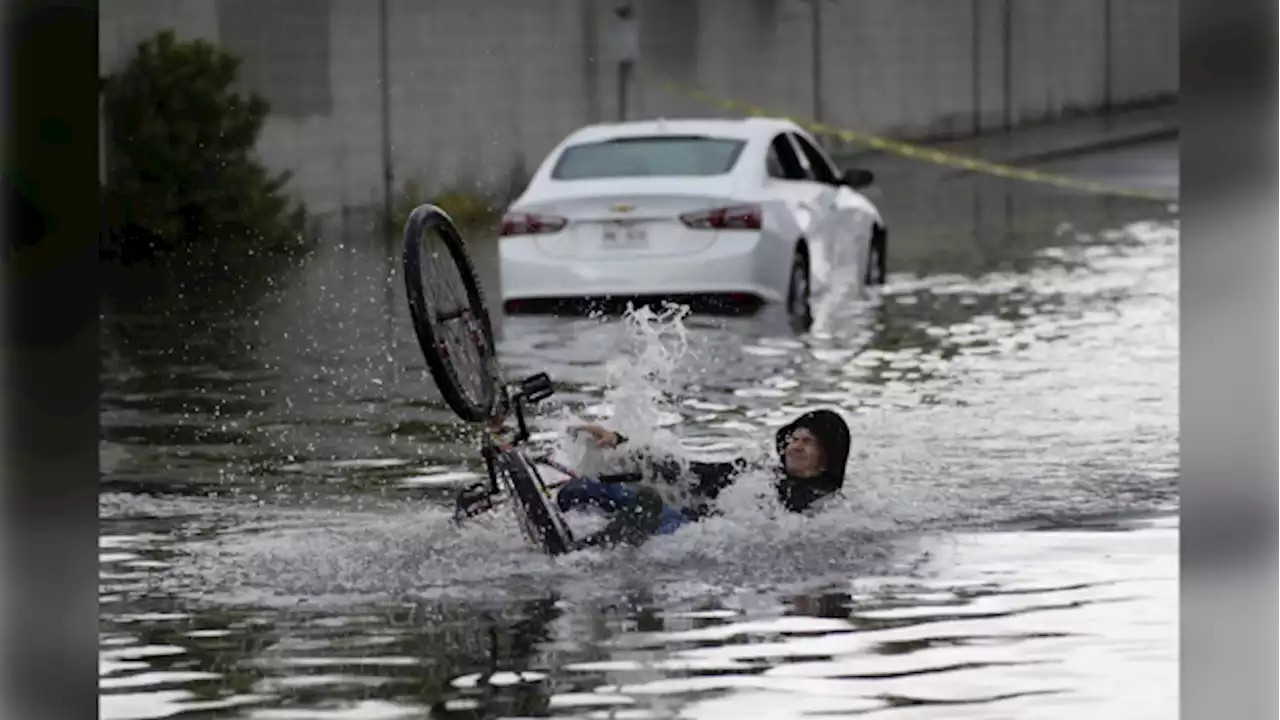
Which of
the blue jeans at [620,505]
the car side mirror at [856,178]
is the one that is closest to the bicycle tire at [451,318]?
the blue jeans at [620,505]

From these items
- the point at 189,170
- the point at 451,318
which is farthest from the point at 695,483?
the point at 189,170

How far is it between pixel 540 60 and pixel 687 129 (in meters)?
1.87

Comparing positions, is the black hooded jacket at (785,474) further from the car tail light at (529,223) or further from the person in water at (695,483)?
the car tail light at (529,223)

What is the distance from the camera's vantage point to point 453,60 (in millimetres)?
→ 14000

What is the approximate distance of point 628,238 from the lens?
1185cm

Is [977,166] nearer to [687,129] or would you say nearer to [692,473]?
[687,129]

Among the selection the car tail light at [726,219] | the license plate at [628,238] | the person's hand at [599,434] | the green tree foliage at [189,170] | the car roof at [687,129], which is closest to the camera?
the person's hand at [599,434]

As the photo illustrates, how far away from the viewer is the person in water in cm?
834

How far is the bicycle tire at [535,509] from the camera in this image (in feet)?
26.4

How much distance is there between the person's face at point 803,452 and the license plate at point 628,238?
11.4 feet
